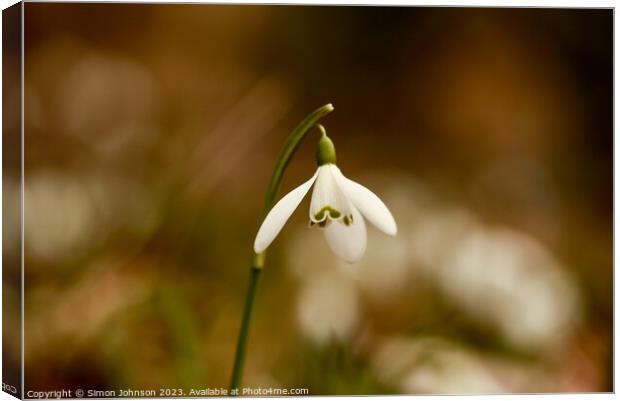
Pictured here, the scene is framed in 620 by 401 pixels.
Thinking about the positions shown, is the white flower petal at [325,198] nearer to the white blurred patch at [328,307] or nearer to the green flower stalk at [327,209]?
the green flower stalk at [327,209]

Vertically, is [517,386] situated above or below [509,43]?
below

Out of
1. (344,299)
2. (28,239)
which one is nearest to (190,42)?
(28,239)

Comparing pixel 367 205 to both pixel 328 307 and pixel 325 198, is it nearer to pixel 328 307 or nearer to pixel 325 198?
pixel 325 198

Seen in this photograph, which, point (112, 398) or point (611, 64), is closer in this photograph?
point (112, 398)

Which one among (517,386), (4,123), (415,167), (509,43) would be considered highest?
(509,43)

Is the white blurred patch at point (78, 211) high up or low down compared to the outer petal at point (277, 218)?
up

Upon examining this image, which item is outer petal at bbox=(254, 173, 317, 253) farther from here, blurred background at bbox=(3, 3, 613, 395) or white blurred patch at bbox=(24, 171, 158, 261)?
white blurred patch at bbox=(24, 171, 158, 261)

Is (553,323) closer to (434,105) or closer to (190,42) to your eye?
(434,105)

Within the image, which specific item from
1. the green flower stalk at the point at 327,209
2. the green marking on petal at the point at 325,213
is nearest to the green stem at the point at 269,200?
the green flower stalk at the point at 327,209

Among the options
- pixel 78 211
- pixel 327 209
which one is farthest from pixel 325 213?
pixel 78 211
